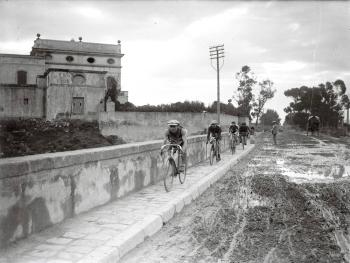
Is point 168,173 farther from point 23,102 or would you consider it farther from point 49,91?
point 23,102

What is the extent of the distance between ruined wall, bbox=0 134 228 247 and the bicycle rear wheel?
55 centimetres

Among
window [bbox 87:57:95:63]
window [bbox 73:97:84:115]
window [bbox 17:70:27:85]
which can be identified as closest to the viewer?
window [bbox 73:97:84:115]

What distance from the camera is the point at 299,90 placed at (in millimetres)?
105250

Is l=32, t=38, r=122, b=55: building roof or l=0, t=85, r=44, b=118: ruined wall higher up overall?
l=32, t=38, r=122, b=55: building roof

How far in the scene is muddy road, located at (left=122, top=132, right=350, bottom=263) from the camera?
4.85m

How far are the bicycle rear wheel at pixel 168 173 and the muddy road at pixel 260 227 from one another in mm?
747

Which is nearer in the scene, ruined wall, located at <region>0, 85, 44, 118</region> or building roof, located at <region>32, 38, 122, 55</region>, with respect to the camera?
ruined wall, located at <region>0, 85, 44, 118</region>

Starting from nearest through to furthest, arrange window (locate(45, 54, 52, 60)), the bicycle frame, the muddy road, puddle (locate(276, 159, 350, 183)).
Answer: the muddy road, the bicycle frame, puddle (locate(276, 159, 350, 183)), window (locate(45, 54, 52, 60))

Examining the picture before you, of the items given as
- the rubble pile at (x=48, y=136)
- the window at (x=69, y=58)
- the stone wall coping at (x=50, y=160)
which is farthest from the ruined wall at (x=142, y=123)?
the stone wall coping at (x=50, y=160)

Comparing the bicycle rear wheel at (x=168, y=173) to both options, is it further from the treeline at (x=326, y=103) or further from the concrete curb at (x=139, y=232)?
the treeline at (x=326, y=103)

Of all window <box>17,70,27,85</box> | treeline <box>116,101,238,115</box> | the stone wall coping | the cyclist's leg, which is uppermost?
window <box>17,70,27,85</box>

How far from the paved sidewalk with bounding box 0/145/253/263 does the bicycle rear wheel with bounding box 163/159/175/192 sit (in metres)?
0.31

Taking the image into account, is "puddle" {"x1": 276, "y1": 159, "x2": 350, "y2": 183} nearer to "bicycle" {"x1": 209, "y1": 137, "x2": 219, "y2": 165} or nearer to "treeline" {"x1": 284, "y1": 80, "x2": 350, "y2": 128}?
"bicycle" {"x1": 209, "y1": 137, "x2": 219, "y2": 165}

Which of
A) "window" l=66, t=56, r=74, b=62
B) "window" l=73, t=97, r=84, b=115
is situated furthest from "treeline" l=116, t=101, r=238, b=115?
"window" l=66, t=56, r=74, b=62
